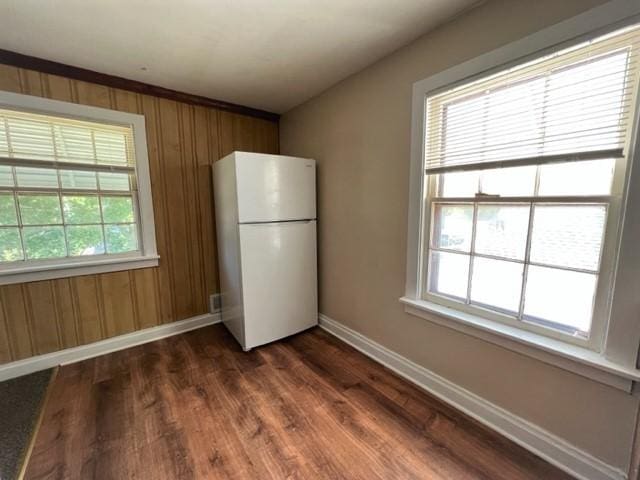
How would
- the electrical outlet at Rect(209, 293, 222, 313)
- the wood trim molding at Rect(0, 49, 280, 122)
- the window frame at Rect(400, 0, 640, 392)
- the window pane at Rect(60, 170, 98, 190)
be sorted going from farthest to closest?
the electrical outlet at Rect(209, 293, 222, 313) < the window pane at Rect(60, 170, 98, 190) < the wood trim molding at Rect(0, 49, 280, 122) < the window frame at Rect(400, 0, 640, 392)

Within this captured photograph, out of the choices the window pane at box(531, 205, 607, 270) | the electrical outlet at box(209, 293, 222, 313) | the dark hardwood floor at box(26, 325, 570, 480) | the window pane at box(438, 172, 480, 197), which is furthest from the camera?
the electrical outlet at box(209, 293, 222, 313)

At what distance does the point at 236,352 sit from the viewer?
226 cm

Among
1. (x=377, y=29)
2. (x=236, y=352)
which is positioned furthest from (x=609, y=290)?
(x=236, y=352)

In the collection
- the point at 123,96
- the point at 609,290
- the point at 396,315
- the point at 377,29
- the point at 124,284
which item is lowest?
the point at 396,315

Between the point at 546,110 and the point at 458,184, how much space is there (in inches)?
20.1

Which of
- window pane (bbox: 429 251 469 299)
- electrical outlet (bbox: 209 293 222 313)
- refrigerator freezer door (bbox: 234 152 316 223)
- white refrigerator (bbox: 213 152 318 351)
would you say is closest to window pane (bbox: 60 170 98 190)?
white refrigerator (bbox: 213 152 318 351)

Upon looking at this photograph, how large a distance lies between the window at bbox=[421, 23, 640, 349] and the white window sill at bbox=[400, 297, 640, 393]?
0.05 metres

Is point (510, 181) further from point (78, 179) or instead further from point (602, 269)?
point (78, 179)

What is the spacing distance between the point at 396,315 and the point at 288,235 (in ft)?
3.75

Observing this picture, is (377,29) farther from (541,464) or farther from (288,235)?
(541,464)

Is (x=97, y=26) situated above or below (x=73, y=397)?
above

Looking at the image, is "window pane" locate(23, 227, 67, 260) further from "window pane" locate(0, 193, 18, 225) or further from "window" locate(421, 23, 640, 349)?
"window" locate(421, 23, 640, 349)

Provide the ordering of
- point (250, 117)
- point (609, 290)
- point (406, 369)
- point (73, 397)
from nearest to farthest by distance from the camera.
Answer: point (609, 290), point (73, 397), point (406, 369), point (250, 117)

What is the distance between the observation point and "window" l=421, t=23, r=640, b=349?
1.08 m
